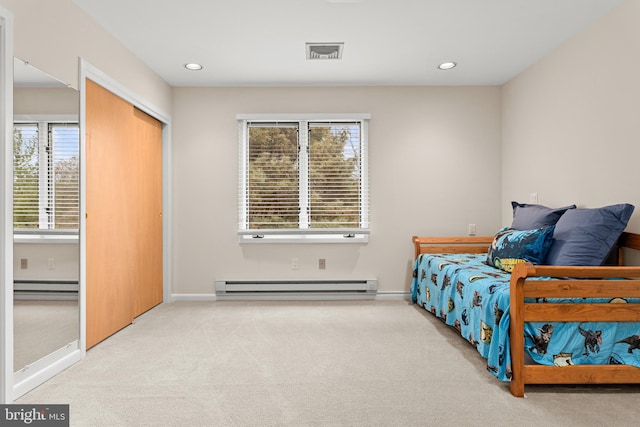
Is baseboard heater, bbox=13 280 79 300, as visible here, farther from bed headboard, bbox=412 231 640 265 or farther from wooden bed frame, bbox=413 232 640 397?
bed headboard, bbox=412 231 640 265

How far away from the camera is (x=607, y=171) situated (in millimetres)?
2814

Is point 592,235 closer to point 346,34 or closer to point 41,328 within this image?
point 346,34

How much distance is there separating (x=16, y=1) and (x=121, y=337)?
7.95ft

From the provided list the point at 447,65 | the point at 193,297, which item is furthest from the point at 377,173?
the point at 193,297

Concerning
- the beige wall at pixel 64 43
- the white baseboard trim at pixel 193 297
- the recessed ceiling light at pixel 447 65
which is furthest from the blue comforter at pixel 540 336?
the beige wall at pixel 64 43

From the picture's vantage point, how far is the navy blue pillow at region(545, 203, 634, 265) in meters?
2.58

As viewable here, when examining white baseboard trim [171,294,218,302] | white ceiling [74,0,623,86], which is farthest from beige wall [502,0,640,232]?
white baseboard trim [171,294,218,302]

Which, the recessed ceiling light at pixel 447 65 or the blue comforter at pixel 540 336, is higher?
the recessed ceiling light at pixel 447 65

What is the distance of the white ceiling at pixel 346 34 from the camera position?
8.95ft

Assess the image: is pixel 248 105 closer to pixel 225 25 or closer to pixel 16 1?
pixel 225 25

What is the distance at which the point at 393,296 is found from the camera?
4461mm

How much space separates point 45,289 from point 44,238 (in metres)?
0.31

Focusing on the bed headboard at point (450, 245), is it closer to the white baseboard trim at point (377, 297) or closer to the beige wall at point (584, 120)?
the white baseboard trim at point (377, 297)

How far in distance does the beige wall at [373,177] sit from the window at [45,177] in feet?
5.91
